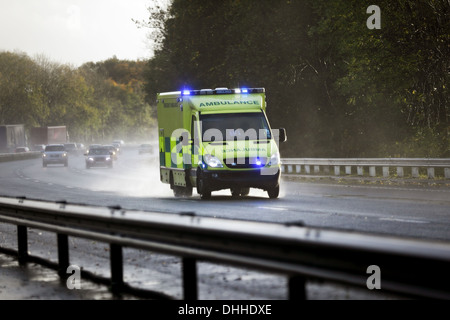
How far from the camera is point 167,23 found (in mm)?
56500

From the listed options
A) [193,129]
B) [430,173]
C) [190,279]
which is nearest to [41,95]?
[430,173]

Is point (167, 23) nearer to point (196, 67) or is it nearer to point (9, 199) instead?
point (196, 67)

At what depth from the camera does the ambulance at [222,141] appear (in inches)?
875

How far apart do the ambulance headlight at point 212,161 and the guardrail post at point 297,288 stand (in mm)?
16245

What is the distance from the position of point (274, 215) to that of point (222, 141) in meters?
4.90

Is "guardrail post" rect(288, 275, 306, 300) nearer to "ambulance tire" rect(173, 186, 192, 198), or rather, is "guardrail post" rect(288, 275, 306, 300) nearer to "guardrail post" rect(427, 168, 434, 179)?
"ambulance tire" rect(173, 186, 192, 198)

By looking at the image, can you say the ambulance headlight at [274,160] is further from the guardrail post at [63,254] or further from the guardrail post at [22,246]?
the guardrail post at [63,254]

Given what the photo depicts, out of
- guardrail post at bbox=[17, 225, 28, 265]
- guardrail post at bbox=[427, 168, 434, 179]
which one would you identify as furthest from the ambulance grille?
guardrail post at bbox=[17, 225, 28, 265]

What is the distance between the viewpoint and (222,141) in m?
22.6

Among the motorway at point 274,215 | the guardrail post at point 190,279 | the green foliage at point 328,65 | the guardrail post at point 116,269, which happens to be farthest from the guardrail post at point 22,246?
the green foliage at point 328,65

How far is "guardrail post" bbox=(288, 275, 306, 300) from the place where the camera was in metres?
5.92
